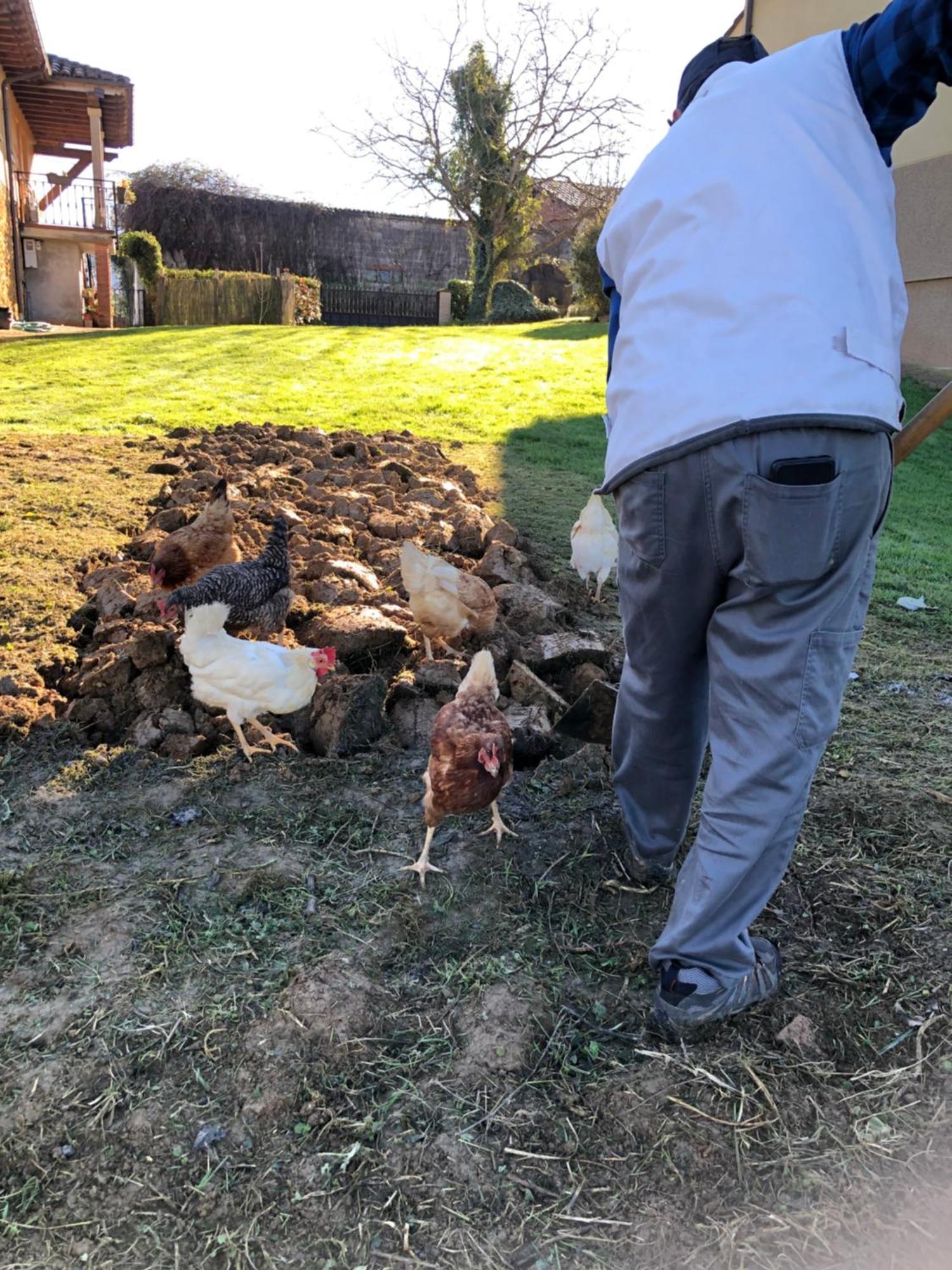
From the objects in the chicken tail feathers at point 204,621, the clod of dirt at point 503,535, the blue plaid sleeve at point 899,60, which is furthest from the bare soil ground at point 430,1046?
the clod of dirt at point 503,535

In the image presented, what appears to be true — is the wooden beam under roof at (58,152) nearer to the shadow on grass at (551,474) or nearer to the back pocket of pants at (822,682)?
the shadow on grass at (551,474)

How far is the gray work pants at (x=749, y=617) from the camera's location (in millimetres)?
1787

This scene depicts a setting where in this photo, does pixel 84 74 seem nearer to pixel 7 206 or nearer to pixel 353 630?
pixel 7 206

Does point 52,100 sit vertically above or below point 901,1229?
above

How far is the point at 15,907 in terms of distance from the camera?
2527mm

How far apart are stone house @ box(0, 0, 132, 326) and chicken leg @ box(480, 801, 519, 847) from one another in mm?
18682

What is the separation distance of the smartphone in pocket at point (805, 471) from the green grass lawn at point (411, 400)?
407cm

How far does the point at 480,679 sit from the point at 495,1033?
3.71 ft

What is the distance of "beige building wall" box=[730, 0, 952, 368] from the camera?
465 inches

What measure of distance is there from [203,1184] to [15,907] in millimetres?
1085

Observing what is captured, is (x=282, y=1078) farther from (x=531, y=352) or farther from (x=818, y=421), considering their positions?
(x=531, y=352)

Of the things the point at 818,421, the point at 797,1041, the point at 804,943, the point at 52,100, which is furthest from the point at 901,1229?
the point at 52,100

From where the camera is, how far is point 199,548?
15.5ft

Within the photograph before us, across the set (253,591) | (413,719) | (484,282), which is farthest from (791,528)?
(484,282)
